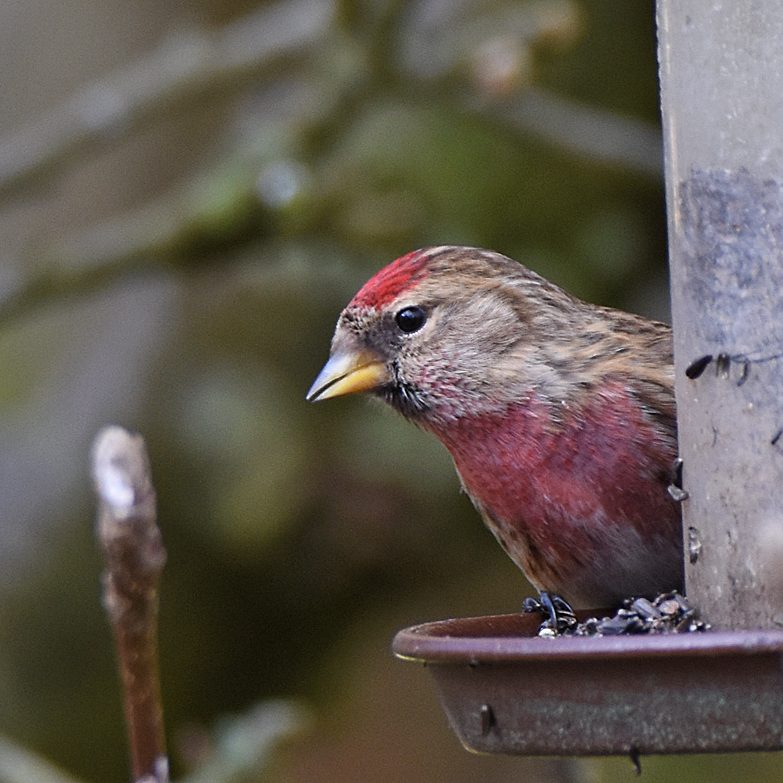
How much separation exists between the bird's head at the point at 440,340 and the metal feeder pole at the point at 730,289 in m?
0.58

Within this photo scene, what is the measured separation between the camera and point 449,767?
6953 mm

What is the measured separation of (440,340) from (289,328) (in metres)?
2.60

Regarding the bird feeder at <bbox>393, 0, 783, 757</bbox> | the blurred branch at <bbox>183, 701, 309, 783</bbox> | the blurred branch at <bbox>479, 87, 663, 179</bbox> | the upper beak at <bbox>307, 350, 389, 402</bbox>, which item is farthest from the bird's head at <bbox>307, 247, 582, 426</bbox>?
the blurred branch at <bbox>479, 87, 663, 179</bbox>

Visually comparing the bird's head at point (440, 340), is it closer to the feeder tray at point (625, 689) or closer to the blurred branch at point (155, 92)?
the feeder tray at point (625, 689)

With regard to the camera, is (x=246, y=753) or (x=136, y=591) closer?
(x=136, y=591)

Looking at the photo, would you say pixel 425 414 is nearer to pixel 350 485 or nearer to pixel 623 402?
pixel 623 402

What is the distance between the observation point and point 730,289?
9.86ft

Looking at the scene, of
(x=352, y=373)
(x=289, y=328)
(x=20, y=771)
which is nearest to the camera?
(x=352, y=373)

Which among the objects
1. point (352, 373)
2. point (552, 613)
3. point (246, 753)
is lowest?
point (246, 753)

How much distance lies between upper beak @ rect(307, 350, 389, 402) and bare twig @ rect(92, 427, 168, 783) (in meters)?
1.71

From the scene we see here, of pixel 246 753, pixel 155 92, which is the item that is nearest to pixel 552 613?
pixel 246 753

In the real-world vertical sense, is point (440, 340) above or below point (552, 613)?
above

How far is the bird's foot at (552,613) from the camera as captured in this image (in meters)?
3.20

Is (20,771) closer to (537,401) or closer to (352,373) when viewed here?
(352,373)
